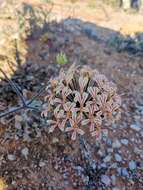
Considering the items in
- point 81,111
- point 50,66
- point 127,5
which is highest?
point 81,111

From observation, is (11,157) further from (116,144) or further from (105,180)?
(116,144)

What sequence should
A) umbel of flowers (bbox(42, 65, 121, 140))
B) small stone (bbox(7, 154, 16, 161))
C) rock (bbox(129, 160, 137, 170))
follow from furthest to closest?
rock (bbox(129, 160, 137, 170)) → small stone (bbox(7, 154, 16, 161)) → umbel of flowers (bbox(42, 65, 121, 140))

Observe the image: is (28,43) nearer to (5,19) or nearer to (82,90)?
(5,19)

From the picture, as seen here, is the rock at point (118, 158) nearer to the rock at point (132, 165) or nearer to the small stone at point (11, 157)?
the rock at point (132, 165)

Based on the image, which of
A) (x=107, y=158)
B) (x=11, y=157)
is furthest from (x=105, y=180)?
(x=11, y=157)

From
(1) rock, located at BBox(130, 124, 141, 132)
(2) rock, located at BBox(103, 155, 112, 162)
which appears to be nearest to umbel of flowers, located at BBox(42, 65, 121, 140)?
(2) rock, located at BBox(103, 155, 112, 162)

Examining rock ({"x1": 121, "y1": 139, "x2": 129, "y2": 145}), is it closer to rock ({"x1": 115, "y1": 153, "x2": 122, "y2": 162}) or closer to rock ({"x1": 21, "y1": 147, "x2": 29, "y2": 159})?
rock ({"x1": 115, "y1": 153, "x2": 122, "y2": 162})

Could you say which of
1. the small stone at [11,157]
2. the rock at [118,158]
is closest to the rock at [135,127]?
the rock at [118,158]

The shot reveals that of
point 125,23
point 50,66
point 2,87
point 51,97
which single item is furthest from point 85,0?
point 51,97
